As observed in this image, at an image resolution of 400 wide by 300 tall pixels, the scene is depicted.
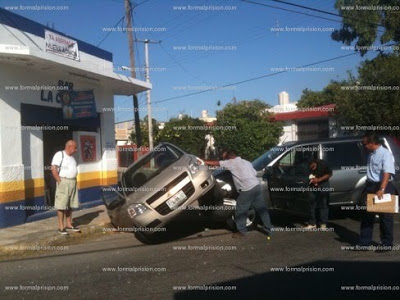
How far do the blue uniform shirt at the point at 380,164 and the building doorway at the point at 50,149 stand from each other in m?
8.20

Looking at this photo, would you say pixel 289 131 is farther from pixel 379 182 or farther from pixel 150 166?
pixel 379 182

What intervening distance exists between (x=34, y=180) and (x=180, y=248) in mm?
→ 5204

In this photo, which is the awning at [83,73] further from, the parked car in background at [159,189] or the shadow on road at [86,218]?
the shadow on road at [86,218]

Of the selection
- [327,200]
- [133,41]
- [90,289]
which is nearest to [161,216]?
[90,289]

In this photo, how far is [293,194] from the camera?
8.63 metres

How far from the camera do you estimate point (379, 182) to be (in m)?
6.58

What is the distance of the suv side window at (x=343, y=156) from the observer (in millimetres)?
9078

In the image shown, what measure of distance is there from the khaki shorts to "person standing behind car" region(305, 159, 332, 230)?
472cm

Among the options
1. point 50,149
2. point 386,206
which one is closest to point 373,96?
point 386,206

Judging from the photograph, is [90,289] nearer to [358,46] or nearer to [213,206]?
[213,206]

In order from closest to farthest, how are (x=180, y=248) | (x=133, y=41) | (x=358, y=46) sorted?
1. (x=180, y=248)
2. (x=133, y=41)
3. (x=358, y=46)

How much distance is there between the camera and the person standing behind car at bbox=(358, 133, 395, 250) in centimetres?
645
